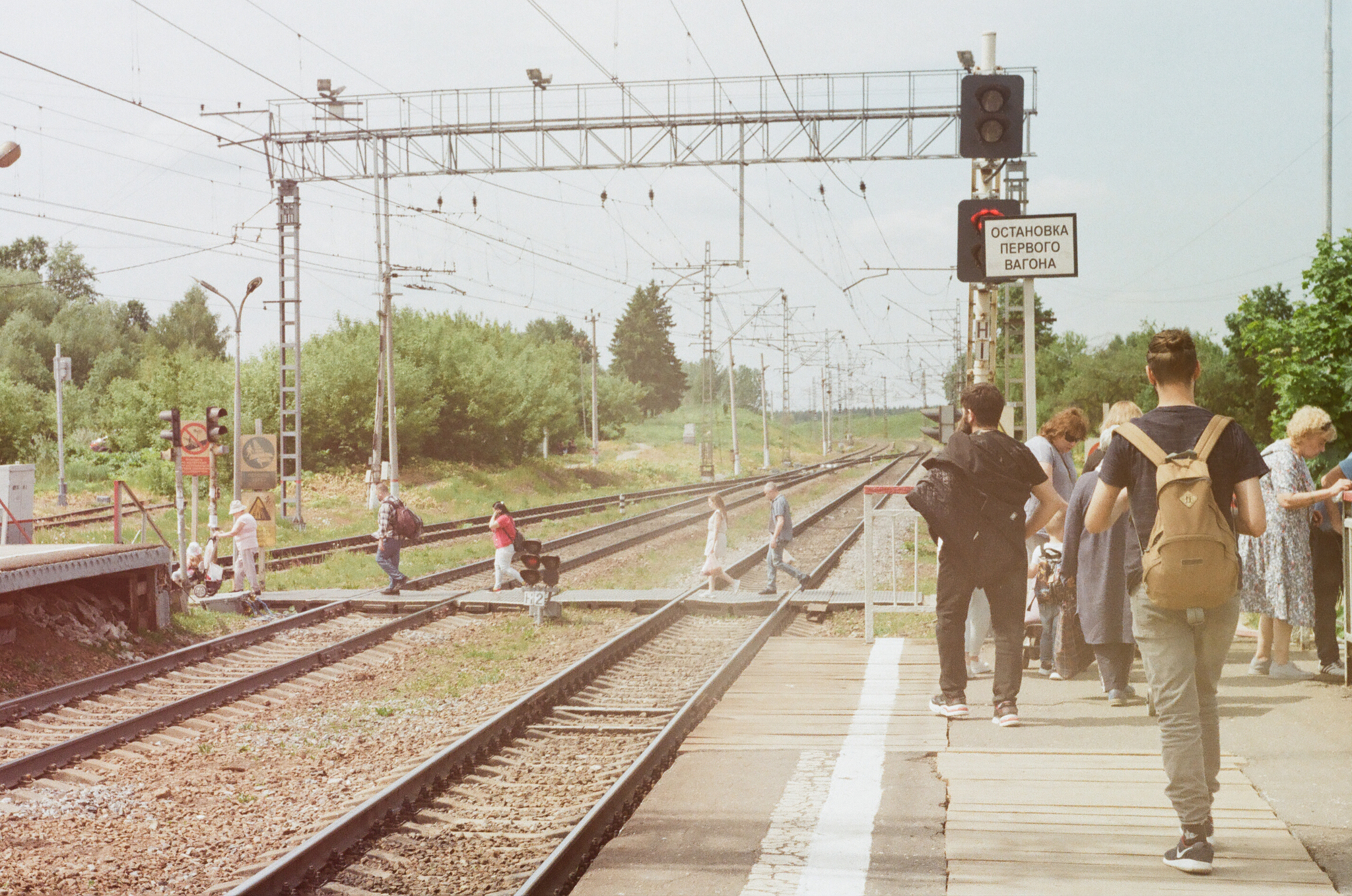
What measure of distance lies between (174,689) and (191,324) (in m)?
82.7

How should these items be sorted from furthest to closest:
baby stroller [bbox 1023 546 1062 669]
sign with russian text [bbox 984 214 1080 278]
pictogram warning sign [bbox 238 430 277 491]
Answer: pictogram warning sign [bbox 238 430 277 491] → sign with russian text [bbox 984 214 1080 278] → baby stroller [bbox 1023 546 1062 669]

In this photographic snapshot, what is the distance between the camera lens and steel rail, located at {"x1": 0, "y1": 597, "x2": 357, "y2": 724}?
1090 cm

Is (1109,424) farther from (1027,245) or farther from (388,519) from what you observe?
(388,519)

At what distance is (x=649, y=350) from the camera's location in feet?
424

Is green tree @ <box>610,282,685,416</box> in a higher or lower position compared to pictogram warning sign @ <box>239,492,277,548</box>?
higher

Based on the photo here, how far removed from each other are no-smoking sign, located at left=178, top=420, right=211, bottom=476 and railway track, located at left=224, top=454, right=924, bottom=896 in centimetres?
1002

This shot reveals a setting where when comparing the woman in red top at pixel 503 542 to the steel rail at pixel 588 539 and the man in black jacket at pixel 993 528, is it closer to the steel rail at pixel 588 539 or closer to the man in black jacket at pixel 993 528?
the steel rail at pixel 588 539

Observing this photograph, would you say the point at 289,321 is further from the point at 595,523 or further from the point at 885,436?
the point at 885,436

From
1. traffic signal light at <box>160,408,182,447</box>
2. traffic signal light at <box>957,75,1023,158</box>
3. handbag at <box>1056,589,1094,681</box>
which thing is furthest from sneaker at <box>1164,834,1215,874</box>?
traffic signal light at <box>160,408,182,447</box>

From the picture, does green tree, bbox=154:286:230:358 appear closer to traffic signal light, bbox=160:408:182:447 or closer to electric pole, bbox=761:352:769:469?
electric pole, bbox=761:352:769:469

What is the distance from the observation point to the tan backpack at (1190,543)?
14.6 feet

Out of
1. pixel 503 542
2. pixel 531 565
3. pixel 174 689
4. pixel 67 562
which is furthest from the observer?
pixel 503 542

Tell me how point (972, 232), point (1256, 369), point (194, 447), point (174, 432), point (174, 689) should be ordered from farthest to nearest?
point (1256, 369), point (194, 447), point (174, 432), point (174, 689), point (972, 232)

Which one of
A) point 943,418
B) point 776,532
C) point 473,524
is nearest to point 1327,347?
point 943,418
